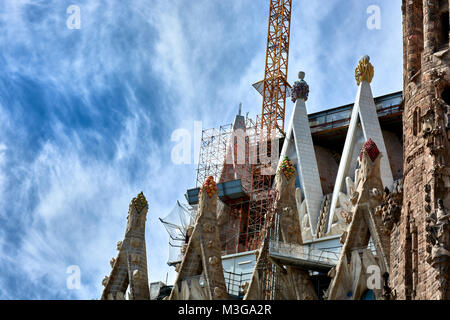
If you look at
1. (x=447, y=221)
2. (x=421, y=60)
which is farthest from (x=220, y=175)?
(x=447, y=221)

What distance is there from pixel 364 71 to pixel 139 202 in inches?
633

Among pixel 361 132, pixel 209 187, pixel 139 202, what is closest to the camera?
pixel 209 187

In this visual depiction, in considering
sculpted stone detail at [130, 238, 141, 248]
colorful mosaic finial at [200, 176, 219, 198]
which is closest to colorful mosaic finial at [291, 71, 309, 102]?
colorful mosaic finial at [200, 176, 219, 198]

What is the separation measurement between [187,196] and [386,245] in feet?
69.0

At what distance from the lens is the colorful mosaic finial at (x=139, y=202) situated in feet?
113

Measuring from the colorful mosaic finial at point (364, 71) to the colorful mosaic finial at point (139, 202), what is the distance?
1555 cm

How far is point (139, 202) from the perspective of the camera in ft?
114

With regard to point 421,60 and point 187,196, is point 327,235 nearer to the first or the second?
point 187,196

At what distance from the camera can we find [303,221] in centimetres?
4081

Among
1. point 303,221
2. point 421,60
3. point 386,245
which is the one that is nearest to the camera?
point 421,60

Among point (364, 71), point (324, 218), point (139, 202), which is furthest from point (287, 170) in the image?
point (364, 71)

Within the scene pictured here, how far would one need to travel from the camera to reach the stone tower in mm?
16688

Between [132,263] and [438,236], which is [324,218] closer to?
[132,263]

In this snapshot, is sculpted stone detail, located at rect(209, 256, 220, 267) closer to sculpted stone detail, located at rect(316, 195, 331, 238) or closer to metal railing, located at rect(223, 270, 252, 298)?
metal railing, located at rect(223, 270, 252, 298)
